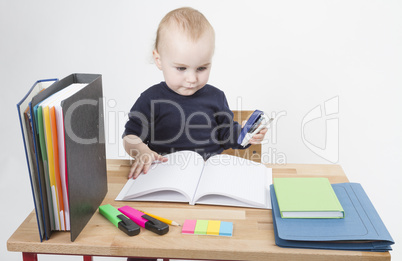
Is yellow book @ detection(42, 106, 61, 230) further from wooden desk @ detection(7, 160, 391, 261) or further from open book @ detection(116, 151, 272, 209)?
open book @ detection(116, 151, 272, 209)

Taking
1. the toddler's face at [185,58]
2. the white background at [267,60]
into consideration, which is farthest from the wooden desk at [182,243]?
the white background at [267,60]

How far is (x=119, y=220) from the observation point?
4.00 ft

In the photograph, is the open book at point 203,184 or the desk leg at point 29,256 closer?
the desk leg at point 29,256

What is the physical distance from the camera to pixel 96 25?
2.62 m

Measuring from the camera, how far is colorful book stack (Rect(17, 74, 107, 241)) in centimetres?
109

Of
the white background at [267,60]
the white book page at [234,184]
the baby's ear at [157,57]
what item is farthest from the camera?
the white background at [267,60]

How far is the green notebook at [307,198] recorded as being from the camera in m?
1.19

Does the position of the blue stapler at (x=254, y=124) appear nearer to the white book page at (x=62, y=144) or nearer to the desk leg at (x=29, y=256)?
the white book page at (x=62, y=144)

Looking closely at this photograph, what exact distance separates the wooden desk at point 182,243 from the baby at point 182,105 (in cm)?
38

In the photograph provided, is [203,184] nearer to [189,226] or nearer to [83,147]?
[189,226]

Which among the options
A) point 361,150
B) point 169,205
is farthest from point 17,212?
point 361,150

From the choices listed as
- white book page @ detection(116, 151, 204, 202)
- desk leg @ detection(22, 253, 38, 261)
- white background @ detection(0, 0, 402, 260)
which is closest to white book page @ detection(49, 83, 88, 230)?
desk leg @ detection(22, 253, 38, 261)

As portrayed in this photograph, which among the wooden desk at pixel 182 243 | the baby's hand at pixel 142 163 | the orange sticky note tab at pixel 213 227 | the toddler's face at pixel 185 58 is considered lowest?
the wooden desk at pixel 182 243

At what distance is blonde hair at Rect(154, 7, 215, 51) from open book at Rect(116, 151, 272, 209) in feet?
1.32
